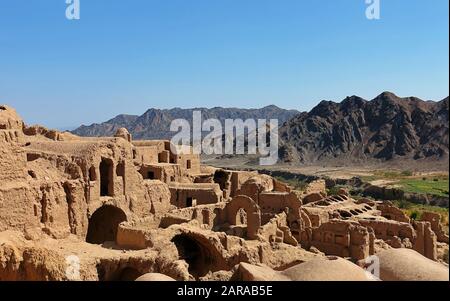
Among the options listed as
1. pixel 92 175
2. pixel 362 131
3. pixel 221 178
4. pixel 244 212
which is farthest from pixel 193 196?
pixel 362 131

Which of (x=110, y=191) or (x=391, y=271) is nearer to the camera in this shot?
(x=391, y=271)

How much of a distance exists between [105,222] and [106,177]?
226cm

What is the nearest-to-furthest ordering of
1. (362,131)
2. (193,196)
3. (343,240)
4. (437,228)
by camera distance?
1. (343,240)
2. (193,196)
3. (437,228)
4. (362,131)

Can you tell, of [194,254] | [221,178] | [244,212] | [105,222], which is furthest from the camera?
[221,178]

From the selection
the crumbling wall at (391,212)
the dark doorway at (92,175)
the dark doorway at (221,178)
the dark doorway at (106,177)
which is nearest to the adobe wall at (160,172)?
the dark doorway at (221,178)

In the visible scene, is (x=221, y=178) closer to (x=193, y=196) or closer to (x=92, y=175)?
(x=193, y=196)

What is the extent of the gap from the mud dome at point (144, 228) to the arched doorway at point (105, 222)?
5 cm

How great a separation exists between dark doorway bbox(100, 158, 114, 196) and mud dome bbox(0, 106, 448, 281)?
5 centimetres

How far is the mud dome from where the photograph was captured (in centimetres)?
1567

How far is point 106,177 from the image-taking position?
23.5 meters

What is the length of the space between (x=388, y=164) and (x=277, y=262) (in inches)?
3927
